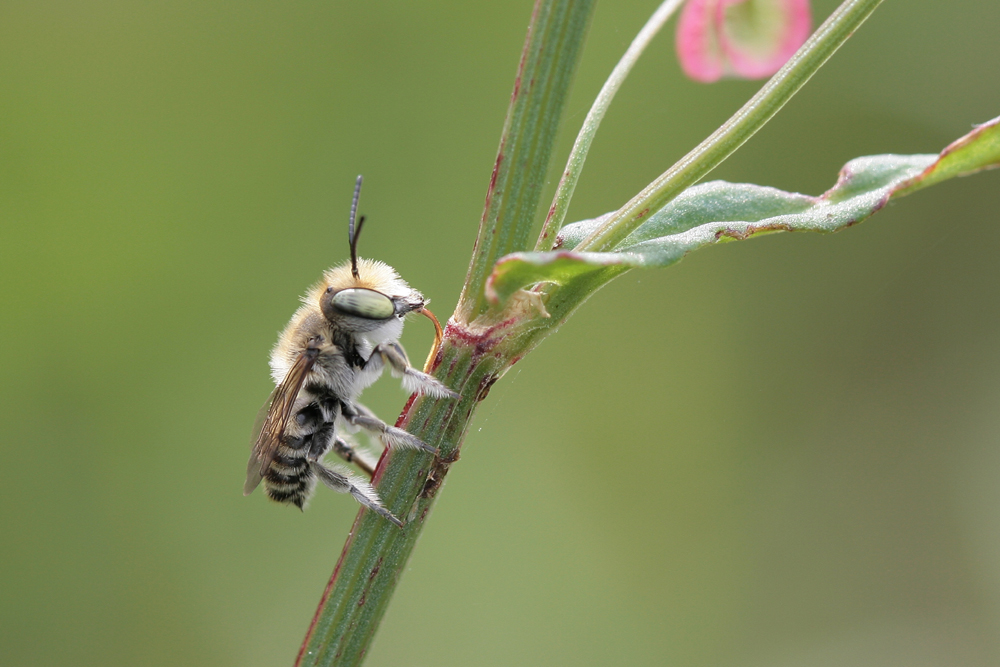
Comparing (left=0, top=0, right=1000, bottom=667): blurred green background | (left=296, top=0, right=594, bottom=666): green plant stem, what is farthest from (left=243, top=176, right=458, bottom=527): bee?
(left=0, top=0, right=1000, bottom=667): blurred green background

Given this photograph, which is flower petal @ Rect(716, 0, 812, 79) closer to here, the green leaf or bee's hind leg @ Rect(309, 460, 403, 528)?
the green leaf

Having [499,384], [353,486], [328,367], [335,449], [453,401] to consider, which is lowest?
[353,486]

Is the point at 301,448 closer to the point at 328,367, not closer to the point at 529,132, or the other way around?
the point at 328,367

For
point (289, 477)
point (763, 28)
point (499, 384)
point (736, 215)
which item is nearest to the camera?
point (736, 215)

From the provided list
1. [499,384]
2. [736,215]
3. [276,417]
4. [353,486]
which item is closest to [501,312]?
[736,215]

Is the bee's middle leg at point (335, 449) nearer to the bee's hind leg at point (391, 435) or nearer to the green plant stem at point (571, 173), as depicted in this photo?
the bee's hind leg at point (391, 435)

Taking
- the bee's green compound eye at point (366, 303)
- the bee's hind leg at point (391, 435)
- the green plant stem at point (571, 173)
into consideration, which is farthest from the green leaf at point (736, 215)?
the bee's green compound eye at point (366, 303)

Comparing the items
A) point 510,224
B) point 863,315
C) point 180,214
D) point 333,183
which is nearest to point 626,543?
point 863,315
